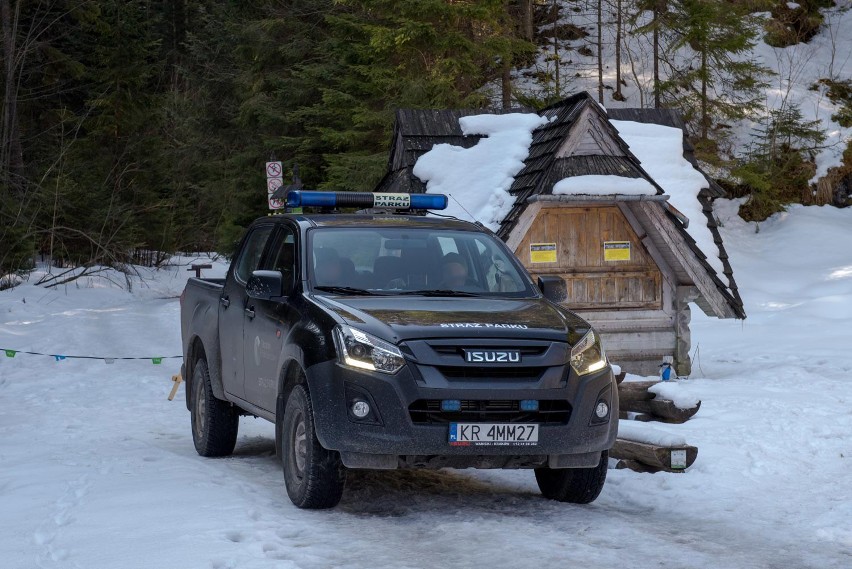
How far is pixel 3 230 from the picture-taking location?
25812mm

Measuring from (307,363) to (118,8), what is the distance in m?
31.8

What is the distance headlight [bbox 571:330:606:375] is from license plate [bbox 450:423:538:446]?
19.3 inches

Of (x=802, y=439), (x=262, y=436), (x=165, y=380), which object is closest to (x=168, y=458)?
(x=262, y=436)

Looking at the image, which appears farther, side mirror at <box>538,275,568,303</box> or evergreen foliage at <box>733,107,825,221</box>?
evergreen foliage at <box>733,107,825,221</box>

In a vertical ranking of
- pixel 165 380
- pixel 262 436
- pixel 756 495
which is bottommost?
pixel 165 380

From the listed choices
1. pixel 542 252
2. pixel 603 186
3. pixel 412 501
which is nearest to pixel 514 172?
pixel 542 252

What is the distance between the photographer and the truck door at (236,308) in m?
8.86

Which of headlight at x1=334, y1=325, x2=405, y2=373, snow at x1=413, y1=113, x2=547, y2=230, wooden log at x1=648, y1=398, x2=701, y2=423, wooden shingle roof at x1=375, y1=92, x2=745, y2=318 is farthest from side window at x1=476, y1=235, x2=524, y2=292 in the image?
snow at x1=413, y1=113, x2=547, y2=230

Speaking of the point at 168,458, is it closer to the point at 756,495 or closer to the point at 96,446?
the point at 96,446

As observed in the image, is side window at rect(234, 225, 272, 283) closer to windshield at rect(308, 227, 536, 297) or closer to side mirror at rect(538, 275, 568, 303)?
windshield at rect(308, 227, 536, 297)

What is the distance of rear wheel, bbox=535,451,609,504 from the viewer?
746 cm

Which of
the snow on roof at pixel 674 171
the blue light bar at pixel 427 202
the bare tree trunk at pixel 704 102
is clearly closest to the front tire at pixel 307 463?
the blue light bar at pixel 427 202

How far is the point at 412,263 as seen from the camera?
8.05 meters

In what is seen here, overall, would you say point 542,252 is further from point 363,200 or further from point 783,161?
point 783,161
